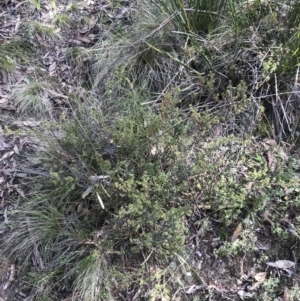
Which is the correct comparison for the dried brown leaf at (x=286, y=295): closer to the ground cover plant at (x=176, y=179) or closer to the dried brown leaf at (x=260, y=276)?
the ground cover plant at (x=176, y=179)

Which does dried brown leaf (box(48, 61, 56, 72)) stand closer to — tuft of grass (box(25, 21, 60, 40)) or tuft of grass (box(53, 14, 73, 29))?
tuft of grass (box(25, 21, 60, 40))

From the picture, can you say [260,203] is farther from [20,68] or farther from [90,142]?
[20,68]

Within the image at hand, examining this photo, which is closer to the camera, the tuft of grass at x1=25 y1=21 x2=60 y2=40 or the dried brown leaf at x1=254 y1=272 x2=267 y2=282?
the dried brown leaf at x1=254 y1=272 x2=267 y2=282

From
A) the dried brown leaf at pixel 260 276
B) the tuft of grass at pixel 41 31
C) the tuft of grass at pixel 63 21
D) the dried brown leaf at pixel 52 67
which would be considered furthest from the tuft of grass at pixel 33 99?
the dried brown leaf at pixel 260 276

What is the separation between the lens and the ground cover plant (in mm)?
2219

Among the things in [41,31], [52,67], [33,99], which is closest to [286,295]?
[33,99]

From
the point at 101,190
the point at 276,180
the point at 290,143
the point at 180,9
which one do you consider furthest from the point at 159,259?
the point at 180,9

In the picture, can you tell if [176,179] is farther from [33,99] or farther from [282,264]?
[33,99]

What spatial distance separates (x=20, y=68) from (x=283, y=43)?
1917mm

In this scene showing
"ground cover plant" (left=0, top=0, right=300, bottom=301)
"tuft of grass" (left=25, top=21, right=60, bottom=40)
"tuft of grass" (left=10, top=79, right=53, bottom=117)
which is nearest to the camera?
"ground cover plant" (left=0, top=0, right=300, bottom=301)

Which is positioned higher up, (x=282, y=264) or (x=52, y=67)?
(x=52, y=67)

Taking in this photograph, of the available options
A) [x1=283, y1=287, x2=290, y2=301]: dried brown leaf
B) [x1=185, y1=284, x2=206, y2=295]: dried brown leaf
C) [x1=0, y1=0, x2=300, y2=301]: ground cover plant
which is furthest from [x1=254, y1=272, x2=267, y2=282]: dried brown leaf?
[x1=185, y1=284, x2=206, y2=295]: dried brown leaf

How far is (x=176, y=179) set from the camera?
Answer: 7.50ft

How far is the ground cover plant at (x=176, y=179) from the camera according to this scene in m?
2.22
